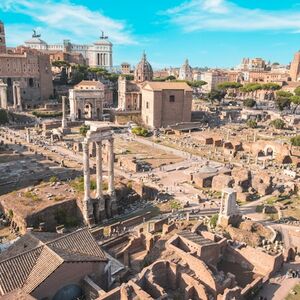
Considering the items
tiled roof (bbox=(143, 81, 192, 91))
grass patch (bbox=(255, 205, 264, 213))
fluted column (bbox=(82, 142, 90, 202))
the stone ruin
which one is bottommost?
grass patch (bbox=(255, 205, 264, 213))

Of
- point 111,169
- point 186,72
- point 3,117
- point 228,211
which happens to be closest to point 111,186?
point 111,169

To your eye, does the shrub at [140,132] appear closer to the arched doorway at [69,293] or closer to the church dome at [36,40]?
the arched doorway at [69,293]

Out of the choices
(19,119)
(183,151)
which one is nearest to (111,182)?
(183,151)

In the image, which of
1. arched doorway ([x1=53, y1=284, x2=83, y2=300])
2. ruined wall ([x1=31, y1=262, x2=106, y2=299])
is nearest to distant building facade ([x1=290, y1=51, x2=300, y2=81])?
ruined wall ([x1=31, y1=262, x2=106, y2=299])

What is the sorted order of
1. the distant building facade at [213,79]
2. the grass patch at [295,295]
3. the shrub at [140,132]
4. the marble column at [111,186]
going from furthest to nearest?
the distant building facade at [213,79] < the shrub at [140,132] < the marble column at [111,186] < the grass patch at [295,295]

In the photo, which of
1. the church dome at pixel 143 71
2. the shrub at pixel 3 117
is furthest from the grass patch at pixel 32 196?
the church dome at pixel 143 71

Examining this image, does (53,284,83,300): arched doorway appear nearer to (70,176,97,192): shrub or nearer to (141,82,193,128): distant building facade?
(70,176,97,192): shrub

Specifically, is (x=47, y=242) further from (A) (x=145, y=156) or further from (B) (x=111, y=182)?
(A) (x=145, y=156)

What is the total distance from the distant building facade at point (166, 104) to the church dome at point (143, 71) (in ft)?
85.4

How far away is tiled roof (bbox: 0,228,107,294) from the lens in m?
13.9

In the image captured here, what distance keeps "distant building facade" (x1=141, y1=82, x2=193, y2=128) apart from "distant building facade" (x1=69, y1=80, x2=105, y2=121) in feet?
35.2

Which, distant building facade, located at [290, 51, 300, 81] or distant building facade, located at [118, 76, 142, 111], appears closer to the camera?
distant building facade, located at [118, 76, 142, 111]

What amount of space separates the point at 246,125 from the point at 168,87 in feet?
58.6

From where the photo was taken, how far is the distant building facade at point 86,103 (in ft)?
233
